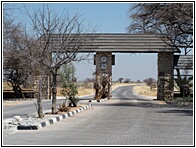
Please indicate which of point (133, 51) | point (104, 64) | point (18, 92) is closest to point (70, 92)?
point (133, 51)

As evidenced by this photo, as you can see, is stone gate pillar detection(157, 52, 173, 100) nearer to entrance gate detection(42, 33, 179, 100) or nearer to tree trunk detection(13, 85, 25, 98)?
entrance gate detection(42, 33, 179, 100)

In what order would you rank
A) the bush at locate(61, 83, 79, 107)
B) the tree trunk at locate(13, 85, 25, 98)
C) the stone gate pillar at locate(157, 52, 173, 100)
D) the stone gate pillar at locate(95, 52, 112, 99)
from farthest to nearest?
the tree trunk at locate(13, 85, 25, 98), the stone gate pillar at locate(95, 52, 112, 99), the stone gate pillar at locate(157, 52, 173, 100), the bush at locate(61, 83, 79, 107)

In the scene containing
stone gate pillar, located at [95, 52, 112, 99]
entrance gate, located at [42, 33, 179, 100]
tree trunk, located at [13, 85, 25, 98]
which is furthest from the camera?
tree trunk, located at [13, 85, 25, 98]

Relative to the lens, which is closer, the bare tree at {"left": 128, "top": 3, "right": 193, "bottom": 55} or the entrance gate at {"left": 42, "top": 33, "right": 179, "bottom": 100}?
the bare tree at {"left": 128, "top": 3, "right": 193, "bottom": 55}

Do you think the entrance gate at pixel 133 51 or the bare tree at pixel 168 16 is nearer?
the bare tree at pixel 168 16

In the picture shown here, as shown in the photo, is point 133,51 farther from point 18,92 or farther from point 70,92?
point 70,92

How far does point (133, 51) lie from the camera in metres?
40.1

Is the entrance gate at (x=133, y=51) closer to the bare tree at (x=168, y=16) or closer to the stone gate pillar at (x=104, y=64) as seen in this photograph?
the stone gate pillar at (x=104, y=64)

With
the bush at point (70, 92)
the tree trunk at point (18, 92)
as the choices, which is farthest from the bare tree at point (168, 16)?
the tree trunk at point (18, 92)

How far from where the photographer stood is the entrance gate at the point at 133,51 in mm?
40094

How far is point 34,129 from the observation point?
14.0m

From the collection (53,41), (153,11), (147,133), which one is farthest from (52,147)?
(153,11)

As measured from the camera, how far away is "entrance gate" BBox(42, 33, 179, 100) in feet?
132

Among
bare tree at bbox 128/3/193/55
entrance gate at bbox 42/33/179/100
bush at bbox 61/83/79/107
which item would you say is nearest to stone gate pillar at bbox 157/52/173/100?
entrance gate at bbox 42/33/179/100
